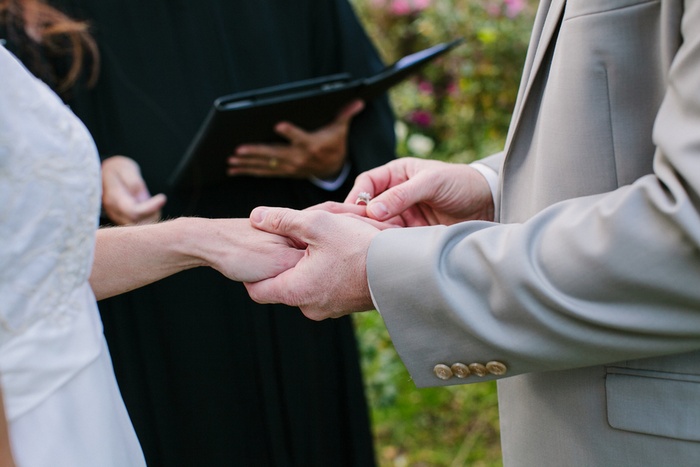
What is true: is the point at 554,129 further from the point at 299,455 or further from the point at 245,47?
the point at 299,455

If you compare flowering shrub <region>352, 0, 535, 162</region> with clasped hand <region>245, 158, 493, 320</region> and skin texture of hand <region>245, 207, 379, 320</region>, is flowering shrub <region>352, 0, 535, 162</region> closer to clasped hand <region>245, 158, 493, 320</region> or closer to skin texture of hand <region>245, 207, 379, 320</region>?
clasped hand <region>245, 158, 493, 320</region>

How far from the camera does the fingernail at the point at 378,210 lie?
5.07 feet

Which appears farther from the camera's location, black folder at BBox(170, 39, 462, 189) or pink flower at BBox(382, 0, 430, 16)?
pink flower at BBox(382, 0, 430, 16)

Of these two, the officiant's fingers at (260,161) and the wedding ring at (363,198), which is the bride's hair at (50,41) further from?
the wedding ring at (363,198)

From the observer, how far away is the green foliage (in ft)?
12.3

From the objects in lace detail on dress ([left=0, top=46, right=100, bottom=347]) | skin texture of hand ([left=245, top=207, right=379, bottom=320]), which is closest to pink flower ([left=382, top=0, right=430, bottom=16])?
skin texture of hand ([left=245, top=207, right=379, bottom=320])

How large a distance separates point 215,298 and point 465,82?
3.25m

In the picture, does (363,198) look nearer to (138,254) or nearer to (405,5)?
(138,254)

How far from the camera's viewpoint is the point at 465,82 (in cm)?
502

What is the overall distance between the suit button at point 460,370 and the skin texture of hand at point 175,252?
45cm

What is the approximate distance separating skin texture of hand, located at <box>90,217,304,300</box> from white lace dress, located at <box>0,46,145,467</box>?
0.55 ft

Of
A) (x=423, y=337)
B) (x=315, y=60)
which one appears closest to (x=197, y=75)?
(x=315, y=60)

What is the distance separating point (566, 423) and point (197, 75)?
5.47ft

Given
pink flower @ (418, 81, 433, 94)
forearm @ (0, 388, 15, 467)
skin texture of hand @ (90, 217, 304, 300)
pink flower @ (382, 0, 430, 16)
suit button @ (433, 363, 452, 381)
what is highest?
pink flower @ (382, 0, 430, 16)
